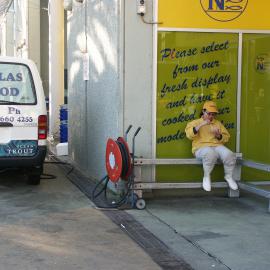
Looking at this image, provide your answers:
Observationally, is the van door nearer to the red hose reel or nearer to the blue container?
the red hose reel

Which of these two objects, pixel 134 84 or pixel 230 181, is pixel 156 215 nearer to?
pixel 230 181

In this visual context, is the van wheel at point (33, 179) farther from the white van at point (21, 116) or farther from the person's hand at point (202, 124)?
the person's hand at point (202, 124)

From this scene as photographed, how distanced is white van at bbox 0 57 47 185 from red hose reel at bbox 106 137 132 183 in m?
1.37

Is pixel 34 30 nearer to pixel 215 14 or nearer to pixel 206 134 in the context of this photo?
pixel 215 14

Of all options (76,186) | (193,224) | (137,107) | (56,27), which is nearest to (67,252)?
(193,224)

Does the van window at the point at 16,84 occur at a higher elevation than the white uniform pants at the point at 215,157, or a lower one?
higher

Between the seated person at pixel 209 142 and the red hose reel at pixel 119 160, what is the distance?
3.50 ft

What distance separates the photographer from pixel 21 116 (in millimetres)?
8008

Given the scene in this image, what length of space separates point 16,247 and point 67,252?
53 centimetres

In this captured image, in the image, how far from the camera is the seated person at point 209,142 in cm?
739

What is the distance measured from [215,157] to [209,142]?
10.3 inches

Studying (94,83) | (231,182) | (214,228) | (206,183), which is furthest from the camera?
(94,83)

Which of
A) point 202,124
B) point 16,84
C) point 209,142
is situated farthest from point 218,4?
point 16,84

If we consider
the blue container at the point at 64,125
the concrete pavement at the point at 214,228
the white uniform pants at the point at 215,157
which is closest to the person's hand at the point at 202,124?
the white uniform pants at the point at 215,157
